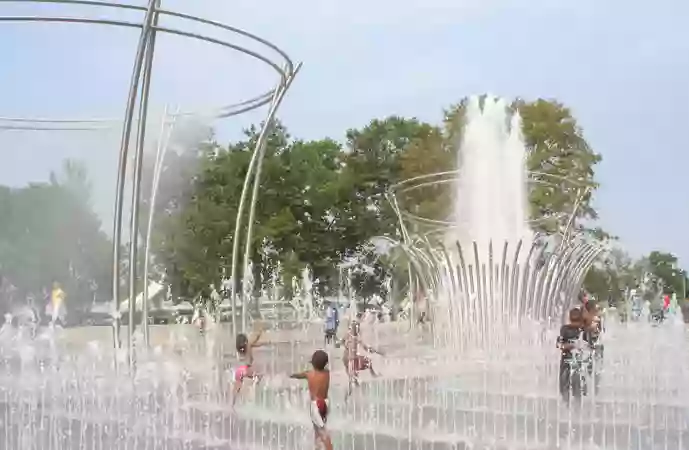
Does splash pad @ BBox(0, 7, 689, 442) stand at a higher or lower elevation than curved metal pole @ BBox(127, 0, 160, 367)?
lower

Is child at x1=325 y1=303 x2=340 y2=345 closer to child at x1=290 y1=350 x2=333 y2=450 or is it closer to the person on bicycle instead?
the person on bicycle

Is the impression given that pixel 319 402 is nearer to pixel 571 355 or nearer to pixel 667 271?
pixel 571 355

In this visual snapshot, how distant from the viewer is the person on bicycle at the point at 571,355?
11680 millimetres

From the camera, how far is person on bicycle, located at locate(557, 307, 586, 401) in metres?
11.7

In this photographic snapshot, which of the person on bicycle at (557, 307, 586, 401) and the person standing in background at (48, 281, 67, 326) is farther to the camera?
the person standing in background at (48, 281, 67, 326)

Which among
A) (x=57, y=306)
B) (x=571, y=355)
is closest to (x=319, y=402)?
(x=571, y=355)

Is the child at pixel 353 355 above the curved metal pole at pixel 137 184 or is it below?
below

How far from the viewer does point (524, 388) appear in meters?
14.6

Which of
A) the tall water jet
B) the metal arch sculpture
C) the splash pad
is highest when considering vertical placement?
the tall water jet

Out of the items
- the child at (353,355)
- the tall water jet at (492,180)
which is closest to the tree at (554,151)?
the tall water jet at (492,180)

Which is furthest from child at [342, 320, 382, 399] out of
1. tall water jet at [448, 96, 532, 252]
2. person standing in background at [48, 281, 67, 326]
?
person standing in background at [48, 281, 67, 326]

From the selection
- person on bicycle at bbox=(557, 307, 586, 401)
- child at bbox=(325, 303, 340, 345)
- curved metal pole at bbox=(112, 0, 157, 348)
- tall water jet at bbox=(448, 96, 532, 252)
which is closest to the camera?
person on bicycle at bbox=(557, 307, 586, 401)

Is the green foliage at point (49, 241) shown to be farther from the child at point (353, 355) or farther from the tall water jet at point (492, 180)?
the child at point (353, 355)

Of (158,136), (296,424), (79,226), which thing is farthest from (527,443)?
(79,226)
